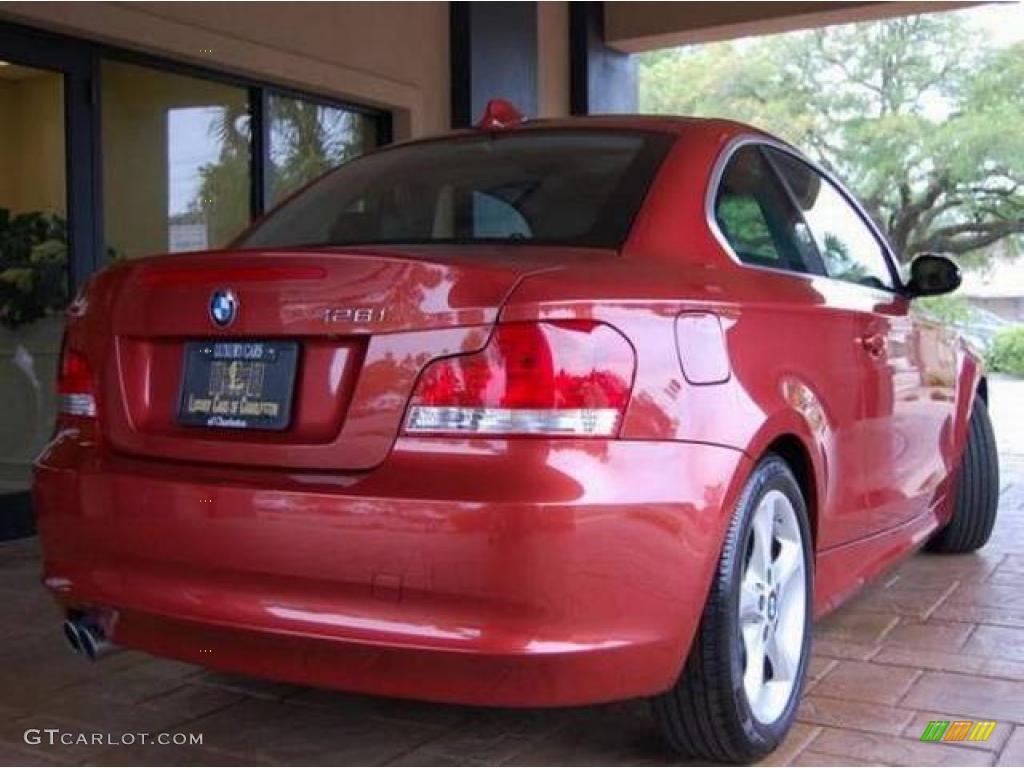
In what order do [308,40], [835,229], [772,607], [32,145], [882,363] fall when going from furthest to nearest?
[308,40] → [32,145] → [835,229] → [882,363] → [772,607]

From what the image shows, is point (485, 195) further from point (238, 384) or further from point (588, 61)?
point (588, 61)

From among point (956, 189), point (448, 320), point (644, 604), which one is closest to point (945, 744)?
point (644, 604)

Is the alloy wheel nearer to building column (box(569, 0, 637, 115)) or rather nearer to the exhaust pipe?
the exhaust pipe

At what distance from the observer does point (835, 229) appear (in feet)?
13.1

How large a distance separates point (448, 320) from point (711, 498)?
26.6 inches

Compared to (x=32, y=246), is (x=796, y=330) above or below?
below

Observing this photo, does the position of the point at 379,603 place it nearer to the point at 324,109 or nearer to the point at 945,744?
the point at 945,744

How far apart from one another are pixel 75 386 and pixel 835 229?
2399 millimetres

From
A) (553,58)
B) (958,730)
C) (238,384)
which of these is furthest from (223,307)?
(553,58)

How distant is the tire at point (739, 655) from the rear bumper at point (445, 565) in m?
0.12

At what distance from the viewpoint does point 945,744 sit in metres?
3.04

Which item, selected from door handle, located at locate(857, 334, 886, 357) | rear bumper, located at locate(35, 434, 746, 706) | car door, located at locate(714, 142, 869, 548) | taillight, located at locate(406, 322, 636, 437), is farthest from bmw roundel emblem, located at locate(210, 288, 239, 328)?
door handle, located at locate(857, 334, 886, 357)

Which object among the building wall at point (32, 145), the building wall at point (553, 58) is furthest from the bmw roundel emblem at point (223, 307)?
the building wall at point (553, 58)

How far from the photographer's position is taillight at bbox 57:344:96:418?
2.86 metres
